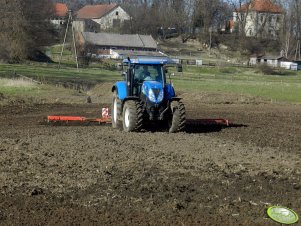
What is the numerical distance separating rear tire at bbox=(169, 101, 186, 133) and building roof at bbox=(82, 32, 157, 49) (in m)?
85.8

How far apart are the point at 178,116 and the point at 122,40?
3491 inches

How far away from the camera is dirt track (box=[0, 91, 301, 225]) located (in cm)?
768

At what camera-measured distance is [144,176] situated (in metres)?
9.79

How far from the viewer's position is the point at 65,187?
890 cm

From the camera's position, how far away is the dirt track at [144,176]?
768 cm

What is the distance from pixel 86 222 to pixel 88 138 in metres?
6.81

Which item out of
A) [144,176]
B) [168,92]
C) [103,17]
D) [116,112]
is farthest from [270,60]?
[144,176]

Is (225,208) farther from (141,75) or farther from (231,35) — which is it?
(231,35)

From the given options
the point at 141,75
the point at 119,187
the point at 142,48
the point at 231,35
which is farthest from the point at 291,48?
the point at 119,187

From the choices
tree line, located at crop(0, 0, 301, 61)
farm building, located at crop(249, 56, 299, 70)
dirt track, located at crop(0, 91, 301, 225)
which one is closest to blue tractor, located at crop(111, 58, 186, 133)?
dirt track, located at crop(0, 91, 301, 225)

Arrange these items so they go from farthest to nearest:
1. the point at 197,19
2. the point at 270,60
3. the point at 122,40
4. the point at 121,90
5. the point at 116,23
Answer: the point at 116,23 → the point at 197,19 → the point at 122,40 → the point at 270,60 → the point at 121,90

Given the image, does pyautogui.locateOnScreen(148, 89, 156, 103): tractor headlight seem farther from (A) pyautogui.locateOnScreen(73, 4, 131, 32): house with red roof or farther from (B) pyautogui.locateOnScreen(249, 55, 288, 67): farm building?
(A) pyautogui.locateOnScreen(73, 4, 131, 32): house with red roof

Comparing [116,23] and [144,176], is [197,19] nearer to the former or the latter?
[116,23]

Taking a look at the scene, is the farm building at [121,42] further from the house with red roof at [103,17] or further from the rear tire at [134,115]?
the rear tire at [134,115]
